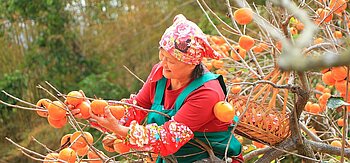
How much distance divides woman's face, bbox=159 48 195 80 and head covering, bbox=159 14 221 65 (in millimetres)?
19

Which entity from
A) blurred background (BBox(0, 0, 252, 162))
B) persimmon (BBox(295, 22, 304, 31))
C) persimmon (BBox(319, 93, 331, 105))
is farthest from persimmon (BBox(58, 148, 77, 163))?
blurred background (BBox(0, 0, 252, 162))

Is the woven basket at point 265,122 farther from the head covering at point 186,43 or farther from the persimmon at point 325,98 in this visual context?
the persimmon at point 325,98

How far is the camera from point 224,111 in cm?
131

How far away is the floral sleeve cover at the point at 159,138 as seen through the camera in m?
1.34

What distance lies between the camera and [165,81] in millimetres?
1562

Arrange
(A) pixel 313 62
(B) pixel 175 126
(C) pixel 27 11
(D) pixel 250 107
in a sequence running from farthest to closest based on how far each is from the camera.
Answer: (C) pixel 27 11
(D) pixel 250 107
(B) pixel 175 126
(A) pixel 313 62

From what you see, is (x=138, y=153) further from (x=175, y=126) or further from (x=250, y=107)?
(x=250, y=107)

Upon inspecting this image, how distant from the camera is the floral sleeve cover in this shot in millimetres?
1344

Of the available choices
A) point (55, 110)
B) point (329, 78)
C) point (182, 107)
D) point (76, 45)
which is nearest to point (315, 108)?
point (329, 78)

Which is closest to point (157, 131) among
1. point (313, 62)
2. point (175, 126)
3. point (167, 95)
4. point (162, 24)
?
point (175, 126)

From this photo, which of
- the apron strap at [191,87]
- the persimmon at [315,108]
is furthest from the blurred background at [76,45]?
the apron strap at [191,87]

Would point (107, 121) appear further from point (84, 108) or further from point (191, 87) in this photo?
point (191, 87)

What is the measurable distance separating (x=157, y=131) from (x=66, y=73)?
390 centimetres

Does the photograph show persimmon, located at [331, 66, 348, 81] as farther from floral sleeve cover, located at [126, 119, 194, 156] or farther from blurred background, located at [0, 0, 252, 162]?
blurred background, located at [0, 0, 252, 162]
